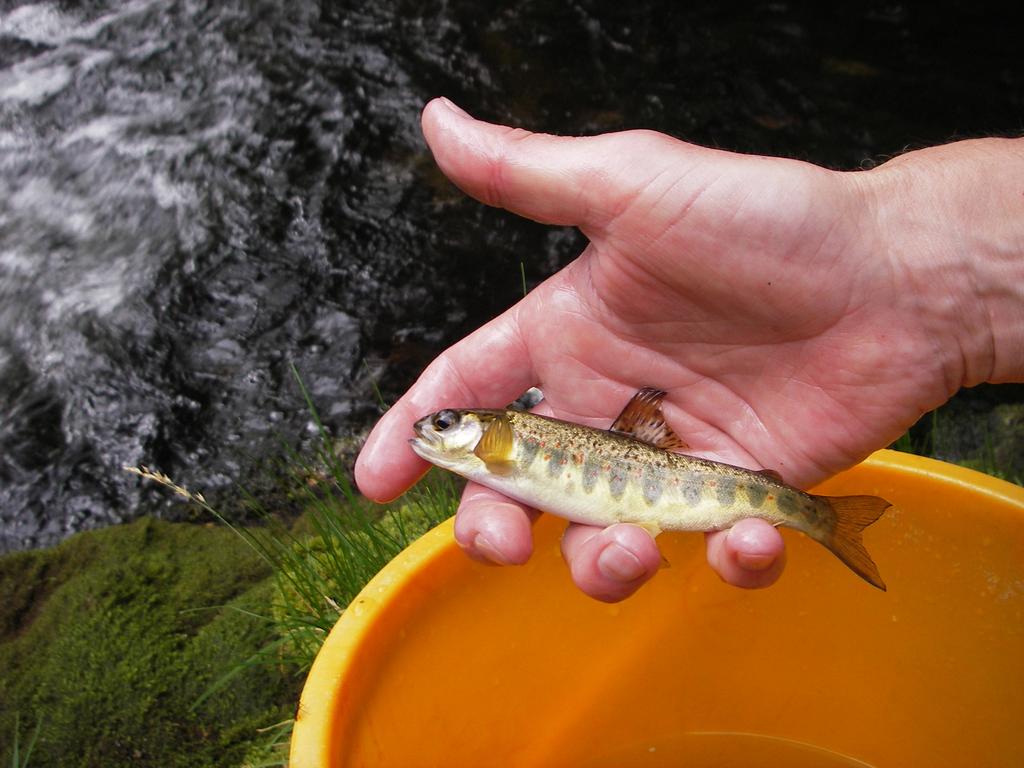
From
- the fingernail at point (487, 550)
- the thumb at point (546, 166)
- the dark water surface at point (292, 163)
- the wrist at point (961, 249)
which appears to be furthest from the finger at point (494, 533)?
the dark water surface at point (292, 163)

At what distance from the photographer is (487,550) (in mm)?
2539

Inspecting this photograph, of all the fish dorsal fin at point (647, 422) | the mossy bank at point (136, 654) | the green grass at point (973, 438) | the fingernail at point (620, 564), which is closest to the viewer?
the fingernail at point (620, 564)

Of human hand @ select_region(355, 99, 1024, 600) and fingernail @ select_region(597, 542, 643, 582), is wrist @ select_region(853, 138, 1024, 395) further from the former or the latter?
fingernail @ select_region(597, 542, 643, 582)

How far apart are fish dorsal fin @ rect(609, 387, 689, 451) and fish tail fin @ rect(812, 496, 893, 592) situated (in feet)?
1.62

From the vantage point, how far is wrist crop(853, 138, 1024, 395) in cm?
285

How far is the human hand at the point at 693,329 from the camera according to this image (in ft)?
8.77

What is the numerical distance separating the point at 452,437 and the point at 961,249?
63.7 inches

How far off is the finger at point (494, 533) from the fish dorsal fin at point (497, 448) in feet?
0.36

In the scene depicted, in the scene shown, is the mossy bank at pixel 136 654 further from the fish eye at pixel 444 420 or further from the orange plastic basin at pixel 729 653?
the fish eye at pixel 444 420

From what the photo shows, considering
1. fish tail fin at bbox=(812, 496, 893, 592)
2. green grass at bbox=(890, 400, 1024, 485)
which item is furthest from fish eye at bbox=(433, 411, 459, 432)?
green grass at bbox=(890, 400, 1024, 485)

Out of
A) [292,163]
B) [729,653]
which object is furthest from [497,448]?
[292,163]

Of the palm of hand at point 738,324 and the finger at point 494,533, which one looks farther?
the palm of hand at point 738,324

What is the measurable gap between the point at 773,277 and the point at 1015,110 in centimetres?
596

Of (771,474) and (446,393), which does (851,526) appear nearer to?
(771,474)
